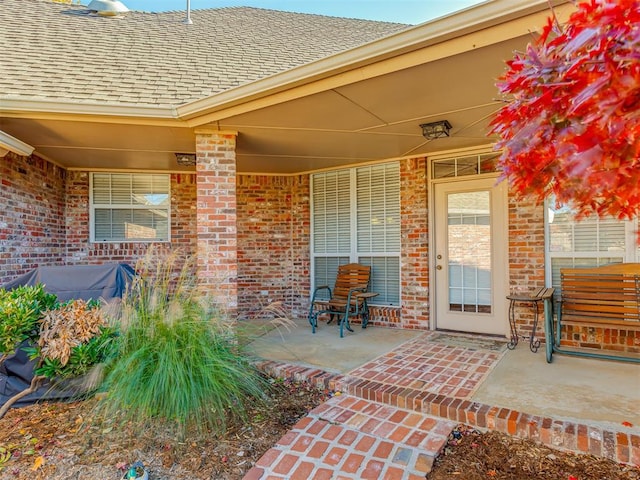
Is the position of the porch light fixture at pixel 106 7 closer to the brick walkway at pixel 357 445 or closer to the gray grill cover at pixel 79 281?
the gray grill cover at pixel 79 281

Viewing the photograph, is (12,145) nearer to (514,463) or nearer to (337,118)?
(337,118)

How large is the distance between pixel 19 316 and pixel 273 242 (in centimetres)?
374

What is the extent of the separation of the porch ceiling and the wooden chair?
156cm

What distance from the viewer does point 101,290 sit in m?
3.29

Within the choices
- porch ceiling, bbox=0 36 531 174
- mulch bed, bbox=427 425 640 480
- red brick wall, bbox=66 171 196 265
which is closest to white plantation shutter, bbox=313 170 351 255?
porch ceiling, bbox=0 36 531 174

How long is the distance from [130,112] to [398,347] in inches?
138

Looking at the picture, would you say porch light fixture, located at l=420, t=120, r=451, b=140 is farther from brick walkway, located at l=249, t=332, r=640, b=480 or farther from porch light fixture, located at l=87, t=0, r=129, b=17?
porch light fixture, located at l=87, t=0, r=129, b=17

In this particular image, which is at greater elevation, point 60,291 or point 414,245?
point 414,245

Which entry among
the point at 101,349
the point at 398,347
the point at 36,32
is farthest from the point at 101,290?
the point at 36,32

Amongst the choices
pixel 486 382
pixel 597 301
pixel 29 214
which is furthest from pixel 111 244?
pixel 597 301

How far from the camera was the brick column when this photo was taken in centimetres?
360

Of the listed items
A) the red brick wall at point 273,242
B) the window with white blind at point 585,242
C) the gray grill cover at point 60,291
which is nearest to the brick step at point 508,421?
the gray grill cover at point 60,291

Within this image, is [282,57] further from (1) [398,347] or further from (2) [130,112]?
(1) [398,347]

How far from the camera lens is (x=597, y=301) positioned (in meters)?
3.49
